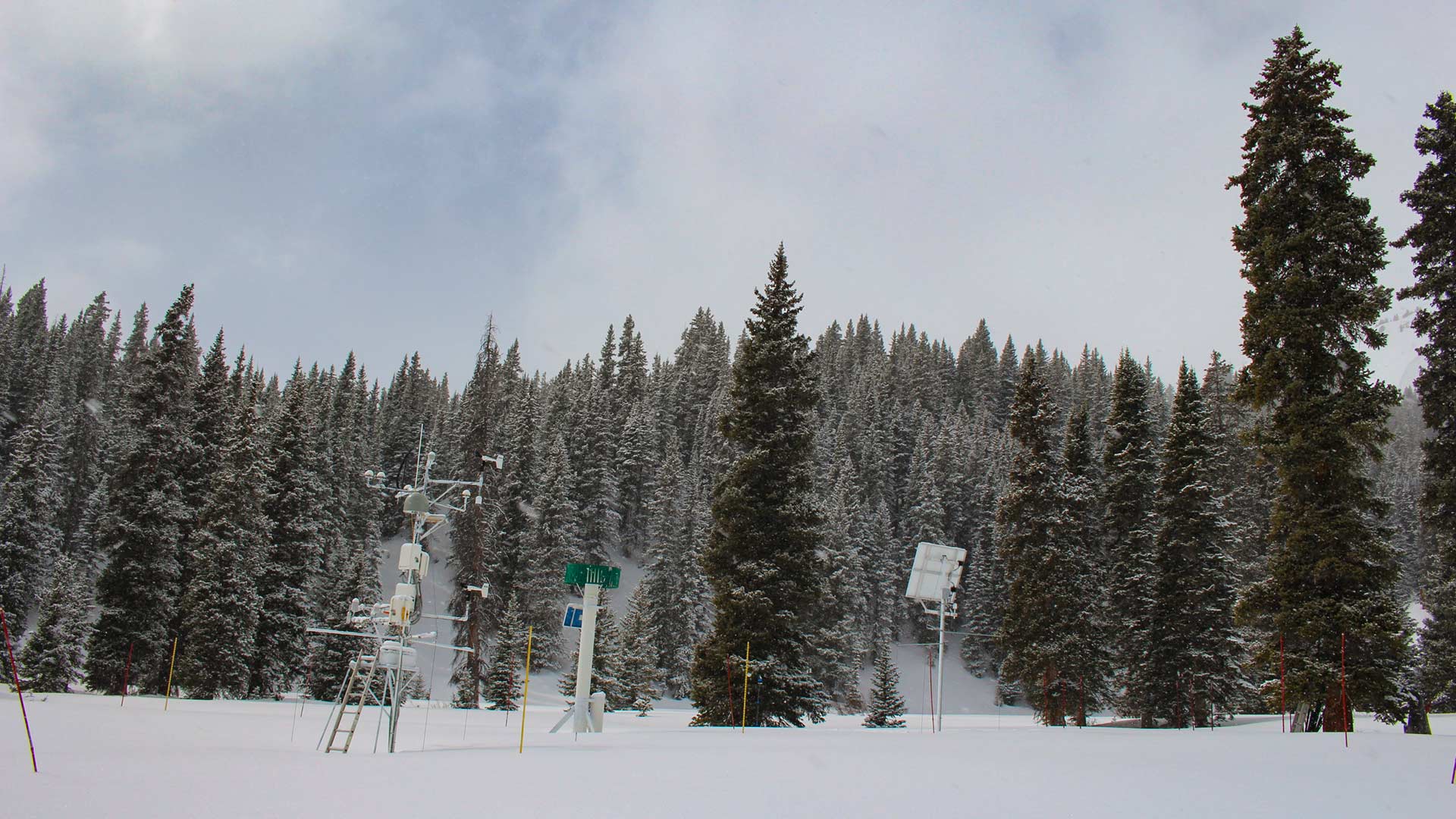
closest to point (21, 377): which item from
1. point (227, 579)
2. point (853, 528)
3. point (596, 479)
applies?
point (596, 479)

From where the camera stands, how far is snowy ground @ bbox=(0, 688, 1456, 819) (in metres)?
8.12

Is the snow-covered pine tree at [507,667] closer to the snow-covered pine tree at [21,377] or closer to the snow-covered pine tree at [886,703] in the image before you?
the snow-covered pine tree at [886,703]

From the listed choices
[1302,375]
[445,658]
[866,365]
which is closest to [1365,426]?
[1302,375]

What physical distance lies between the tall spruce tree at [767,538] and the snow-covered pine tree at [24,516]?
40.0 meters

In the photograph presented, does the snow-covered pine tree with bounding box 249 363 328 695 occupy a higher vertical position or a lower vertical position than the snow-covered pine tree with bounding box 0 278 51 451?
lower

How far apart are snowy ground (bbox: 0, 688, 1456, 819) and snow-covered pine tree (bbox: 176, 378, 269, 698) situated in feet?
68.5

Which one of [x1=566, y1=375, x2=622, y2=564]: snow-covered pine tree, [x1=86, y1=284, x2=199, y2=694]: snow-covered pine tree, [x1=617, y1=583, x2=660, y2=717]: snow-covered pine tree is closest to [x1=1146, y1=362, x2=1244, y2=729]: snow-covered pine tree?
[x1=617, y1=583, x2=660, y2=717]: snow-covered pine tree

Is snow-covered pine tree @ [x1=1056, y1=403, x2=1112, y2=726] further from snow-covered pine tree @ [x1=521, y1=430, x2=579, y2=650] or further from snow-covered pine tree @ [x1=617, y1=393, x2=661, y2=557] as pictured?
snow-covered pine tree @ [x1=617, y1=393, x2=661, y2=557]

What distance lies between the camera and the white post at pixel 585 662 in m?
18.7

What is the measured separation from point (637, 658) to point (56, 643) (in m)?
24.9

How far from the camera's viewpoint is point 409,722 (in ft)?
72.2

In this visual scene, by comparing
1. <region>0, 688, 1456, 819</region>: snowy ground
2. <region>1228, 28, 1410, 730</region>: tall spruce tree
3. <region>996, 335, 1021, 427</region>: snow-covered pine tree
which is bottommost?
<region>0, 688, 1456, 819</region>: snowy ground

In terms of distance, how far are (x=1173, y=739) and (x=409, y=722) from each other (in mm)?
17559

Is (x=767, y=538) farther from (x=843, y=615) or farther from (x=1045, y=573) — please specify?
(x=843, y=615)
